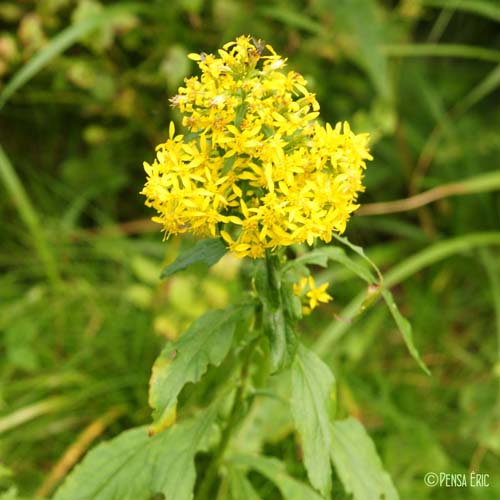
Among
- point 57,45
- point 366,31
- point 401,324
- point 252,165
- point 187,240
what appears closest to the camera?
point 252,165

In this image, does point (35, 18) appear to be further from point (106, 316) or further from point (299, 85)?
point (299, 85)

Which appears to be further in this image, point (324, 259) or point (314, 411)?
point (324, 259)

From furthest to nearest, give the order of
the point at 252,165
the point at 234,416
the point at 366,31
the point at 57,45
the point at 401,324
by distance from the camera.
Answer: the point at 366,31 → the point at 57,45 → the point at 234,416 → the point at 401,324 → the point at 252,165

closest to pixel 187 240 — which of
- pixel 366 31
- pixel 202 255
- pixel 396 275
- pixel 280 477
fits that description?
pixel 396 275

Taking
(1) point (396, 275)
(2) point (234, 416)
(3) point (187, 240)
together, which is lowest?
(2) point (234, 416)

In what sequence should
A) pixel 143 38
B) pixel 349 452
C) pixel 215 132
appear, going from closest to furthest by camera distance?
pixel 215 132 → pixel 349 452 → pixel 143 38

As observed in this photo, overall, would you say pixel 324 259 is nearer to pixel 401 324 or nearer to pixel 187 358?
pixel 401 324

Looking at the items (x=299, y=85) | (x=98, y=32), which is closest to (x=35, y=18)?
(x=98, y=32)
